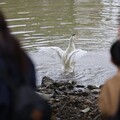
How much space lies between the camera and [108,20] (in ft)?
45.9

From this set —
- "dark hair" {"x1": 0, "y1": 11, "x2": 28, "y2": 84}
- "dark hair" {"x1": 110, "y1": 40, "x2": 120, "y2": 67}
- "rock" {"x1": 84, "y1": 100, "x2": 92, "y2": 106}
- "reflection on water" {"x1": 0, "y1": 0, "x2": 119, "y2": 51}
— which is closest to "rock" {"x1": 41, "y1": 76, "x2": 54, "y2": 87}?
"rock" {"x1": 84, "y1": 100, "x2": 92, "y2": 106}

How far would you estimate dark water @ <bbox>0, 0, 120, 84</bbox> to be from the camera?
1015 centimetres

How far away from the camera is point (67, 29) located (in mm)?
13078

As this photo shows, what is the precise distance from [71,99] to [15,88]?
4474 mm

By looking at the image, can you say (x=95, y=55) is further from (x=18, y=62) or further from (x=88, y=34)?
(x=18, y=62)

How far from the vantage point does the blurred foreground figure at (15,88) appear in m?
2.90

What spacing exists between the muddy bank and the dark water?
2.51ft

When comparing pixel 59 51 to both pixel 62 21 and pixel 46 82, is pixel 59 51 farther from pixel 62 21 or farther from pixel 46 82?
pixel 62 21

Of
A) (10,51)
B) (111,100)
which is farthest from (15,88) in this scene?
(111,100)

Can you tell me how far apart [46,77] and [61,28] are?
4162 mm

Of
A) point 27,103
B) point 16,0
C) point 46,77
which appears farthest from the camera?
point 16,0

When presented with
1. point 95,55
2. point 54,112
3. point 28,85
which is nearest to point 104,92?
point 28,85

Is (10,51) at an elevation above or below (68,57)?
above

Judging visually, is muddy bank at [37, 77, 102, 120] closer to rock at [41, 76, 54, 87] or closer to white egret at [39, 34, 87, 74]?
rock at [41, 76, 54, 87]
